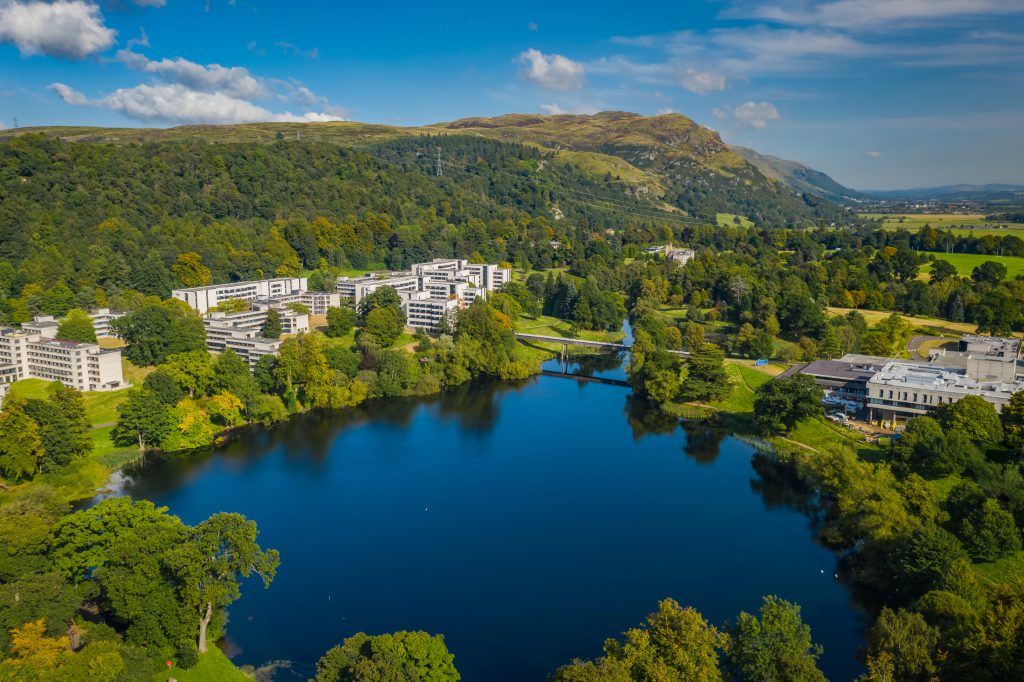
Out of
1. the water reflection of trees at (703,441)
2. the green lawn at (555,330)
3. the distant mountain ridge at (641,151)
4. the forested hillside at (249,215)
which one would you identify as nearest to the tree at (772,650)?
the water reflection of trees at (703,441)

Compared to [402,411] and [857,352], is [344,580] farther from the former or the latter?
[857,352]

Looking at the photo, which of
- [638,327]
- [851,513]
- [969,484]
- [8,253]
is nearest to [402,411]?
[638,327]

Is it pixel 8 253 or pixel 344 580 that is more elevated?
pixel 8 253

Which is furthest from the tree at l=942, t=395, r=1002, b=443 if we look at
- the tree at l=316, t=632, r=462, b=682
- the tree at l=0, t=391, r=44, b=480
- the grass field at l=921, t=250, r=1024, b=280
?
the grass field at l=921, t=250, r=1024, b=280

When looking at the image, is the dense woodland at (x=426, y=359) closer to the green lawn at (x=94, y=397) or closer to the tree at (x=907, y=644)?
the tree at (x=907, y=644)

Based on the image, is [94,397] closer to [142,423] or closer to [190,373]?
[190,373]
